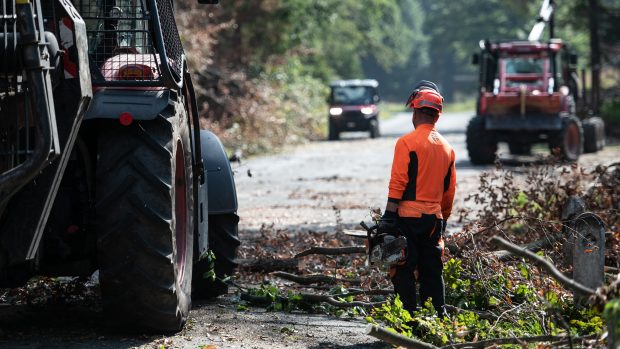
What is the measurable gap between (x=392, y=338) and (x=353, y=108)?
3817 centimetres

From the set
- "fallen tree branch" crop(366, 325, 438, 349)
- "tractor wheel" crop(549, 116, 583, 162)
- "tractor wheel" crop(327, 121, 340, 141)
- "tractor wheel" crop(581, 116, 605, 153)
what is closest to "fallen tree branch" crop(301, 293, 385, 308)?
"fallen tree branch" crop(366, 325, 438, 349)

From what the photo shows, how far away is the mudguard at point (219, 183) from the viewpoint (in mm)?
8391

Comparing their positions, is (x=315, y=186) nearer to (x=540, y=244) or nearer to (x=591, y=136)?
(x=540, y=244)

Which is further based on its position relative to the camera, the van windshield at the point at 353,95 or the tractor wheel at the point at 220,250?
the van windshield at the point at 353,95

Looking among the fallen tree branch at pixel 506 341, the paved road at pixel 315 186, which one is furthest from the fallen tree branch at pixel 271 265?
the fallen tree branch at pixel 506 341

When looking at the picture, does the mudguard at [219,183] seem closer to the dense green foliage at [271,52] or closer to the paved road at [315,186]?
the paved road at [315,186]

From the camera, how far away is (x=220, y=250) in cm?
858

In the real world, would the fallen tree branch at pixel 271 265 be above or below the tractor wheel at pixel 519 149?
below

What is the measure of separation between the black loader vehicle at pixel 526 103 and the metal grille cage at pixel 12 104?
2093 centimetres

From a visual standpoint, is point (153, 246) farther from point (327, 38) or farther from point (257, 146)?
point (327, 38)

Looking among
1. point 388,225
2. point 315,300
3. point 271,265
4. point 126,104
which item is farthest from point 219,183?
point 126,104

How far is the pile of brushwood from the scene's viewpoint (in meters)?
5.90

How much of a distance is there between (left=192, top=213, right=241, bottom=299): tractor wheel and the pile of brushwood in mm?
256

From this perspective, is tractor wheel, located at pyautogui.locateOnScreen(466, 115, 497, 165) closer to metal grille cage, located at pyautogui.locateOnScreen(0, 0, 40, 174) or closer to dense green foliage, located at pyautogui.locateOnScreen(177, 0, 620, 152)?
dense green foliage, located at pyautogui.locateOnScreen(177, 0, 620, 152)
